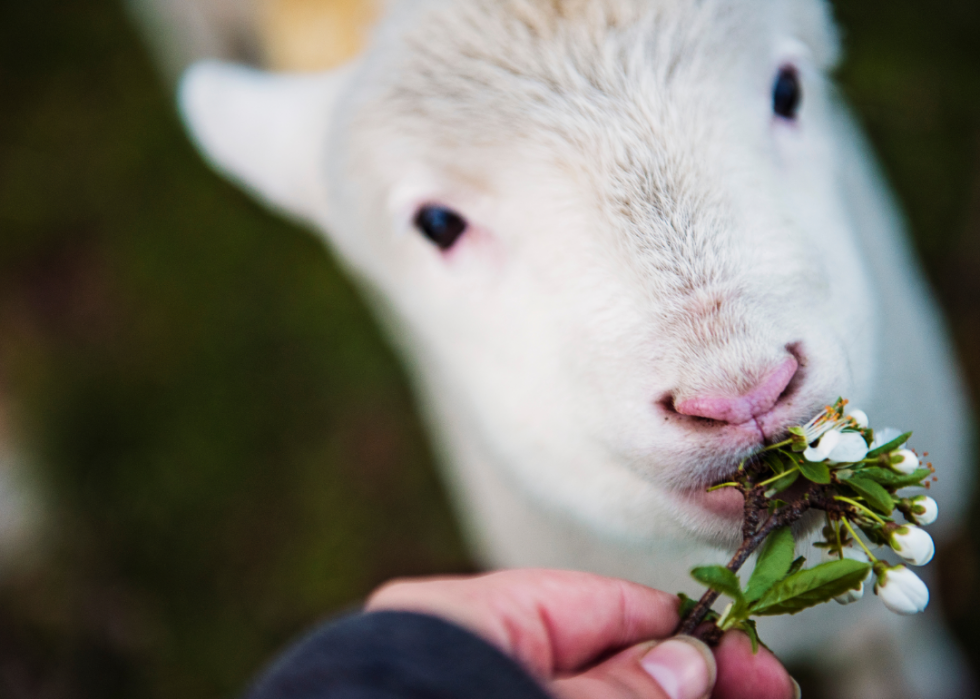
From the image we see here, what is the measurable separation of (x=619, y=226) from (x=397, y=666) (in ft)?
2.95

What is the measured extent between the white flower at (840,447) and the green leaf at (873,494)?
5 centimetres

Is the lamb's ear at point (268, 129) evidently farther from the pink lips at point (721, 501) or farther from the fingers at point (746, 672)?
the fingers at point (746, 672)

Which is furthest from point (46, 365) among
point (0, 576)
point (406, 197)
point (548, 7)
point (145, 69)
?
point (548, 7)

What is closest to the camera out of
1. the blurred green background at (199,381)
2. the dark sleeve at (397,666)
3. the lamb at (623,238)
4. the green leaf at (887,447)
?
the dark sleeve at (397,666)

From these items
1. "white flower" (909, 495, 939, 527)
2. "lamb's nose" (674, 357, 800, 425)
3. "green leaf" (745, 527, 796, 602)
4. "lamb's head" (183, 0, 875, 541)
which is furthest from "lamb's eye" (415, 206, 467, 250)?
"white flower" (909, 495, 939, 527)

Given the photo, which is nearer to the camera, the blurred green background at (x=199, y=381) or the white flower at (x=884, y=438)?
the white flower at (x=884, y=438)

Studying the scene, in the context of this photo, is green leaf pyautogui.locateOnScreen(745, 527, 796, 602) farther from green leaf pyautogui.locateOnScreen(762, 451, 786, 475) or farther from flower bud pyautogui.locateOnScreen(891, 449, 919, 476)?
flower bud pyautogui.locateOnScreen(891, 449, 919, 476)

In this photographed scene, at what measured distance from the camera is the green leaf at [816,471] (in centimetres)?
118

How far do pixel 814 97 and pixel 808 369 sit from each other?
3.05ft

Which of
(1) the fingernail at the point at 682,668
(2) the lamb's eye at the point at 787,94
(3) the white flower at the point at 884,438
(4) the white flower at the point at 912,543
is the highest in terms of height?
(2) the lamb's eye at the point at 787,94

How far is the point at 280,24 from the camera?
143 inches

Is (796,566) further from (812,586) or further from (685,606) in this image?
(685,606)

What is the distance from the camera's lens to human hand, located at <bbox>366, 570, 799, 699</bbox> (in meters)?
1.18

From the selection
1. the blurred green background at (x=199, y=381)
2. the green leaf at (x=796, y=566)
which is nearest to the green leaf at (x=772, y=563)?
the green leaf at (x=796, y=566)
